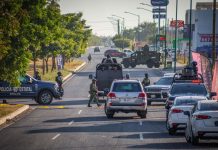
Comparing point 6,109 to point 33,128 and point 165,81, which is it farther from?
point 165,81

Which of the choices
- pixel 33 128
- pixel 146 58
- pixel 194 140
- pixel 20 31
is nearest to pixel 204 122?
pixel 194 140

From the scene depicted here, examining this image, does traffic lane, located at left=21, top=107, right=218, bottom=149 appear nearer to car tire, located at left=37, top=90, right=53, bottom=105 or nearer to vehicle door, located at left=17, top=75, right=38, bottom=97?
vehicle door, located at left=17, top=75, right=38, bottom=97

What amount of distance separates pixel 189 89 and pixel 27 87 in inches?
567

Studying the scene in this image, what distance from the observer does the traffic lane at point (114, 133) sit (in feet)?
82.8

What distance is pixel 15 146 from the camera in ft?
83.0

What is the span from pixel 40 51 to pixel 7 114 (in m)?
34.1

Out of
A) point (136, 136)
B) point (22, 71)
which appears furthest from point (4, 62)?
point (136, 136)

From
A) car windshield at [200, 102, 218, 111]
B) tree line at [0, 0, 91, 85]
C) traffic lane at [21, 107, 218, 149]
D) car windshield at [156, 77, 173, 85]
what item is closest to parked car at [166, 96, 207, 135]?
traffic lane at [21, 107, 218, 149]

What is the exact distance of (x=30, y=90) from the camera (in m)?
47.6

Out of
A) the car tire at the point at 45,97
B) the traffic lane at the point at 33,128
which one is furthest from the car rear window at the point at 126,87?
the car tire at the point at 45,97

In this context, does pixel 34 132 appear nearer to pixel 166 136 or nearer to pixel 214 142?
pixel 166 136

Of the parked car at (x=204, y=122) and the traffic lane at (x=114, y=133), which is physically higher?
the parked car at (x=204, y=122)

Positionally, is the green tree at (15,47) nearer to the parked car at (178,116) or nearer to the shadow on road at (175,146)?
the parked car at (178,116)

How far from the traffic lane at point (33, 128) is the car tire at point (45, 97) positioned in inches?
141
